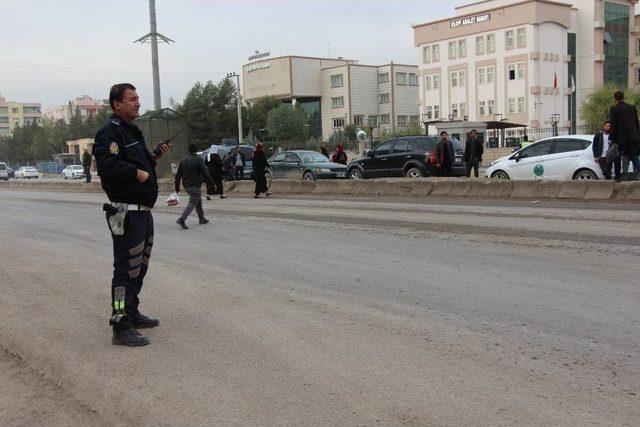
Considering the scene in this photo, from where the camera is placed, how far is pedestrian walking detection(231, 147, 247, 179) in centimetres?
2653

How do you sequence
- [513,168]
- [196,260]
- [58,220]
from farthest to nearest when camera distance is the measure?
[513,168] < [58,220] < [196,260]

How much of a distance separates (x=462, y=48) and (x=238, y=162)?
231ft

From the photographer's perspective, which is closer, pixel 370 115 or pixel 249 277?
pixel 249 277

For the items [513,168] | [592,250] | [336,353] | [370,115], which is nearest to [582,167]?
[513,168]

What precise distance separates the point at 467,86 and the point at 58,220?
81.1 meters

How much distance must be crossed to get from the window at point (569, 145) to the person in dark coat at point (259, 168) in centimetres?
853

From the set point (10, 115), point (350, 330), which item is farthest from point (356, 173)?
point (10, 115)

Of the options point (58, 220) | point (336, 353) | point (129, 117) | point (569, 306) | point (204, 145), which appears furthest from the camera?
point (204, 145)

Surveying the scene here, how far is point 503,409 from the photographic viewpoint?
3703mm

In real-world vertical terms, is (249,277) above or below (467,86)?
below

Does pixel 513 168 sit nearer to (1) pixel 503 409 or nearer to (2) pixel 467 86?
(1) pixel 503 409

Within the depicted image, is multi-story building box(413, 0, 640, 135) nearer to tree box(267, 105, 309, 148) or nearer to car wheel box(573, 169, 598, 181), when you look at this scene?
tree box(267, 105, 309, 148)

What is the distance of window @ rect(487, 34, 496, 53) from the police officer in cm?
8703

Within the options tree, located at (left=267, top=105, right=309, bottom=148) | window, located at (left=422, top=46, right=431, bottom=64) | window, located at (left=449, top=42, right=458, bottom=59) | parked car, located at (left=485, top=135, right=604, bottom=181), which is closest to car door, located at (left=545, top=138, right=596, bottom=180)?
parked car, located at (left=485, top=135, right=604, bottom=181)
